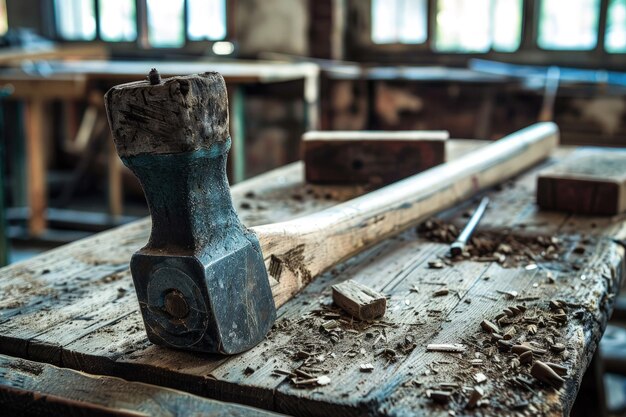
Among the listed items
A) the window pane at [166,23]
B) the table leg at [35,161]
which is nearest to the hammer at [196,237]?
the table leg at [35,161]

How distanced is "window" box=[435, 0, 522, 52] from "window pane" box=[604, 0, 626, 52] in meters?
0.69

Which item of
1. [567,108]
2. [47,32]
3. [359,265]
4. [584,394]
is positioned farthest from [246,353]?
[47,32]

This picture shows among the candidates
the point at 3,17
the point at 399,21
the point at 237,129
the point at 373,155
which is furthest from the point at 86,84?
the point at 3,17

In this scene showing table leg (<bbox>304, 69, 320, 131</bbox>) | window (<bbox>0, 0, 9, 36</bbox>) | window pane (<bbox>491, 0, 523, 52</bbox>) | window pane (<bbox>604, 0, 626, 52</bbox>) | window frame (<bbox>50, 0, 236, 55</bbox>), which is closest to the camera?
table leg (<bbox>304, 69, 320, 131</bbox>)

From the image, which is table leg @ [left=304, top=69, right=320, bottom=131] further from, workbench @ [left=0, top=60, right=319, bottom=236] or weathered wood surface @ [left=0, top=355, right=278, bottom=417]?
weathered wood surface @ [left=0, top=355, right=278, bottom=417]

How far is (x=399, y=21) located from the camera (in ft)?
21.0

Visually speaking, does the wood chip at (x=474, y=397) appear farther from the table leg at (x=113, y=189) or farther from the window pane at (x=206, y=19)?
the window pane at (x=206, y=19)

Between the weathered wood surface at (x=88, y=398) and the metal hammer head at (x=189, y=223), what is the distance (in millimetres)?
114

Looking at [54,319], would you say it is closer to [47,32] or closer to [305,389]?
[305,389]

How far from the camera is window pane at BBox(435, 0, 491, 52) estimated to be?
611 centimetres

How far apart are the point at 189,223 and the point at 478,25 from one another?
220 inches

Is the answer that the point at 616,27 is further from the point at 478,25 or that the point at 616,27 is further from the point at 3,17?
the point at 3,17

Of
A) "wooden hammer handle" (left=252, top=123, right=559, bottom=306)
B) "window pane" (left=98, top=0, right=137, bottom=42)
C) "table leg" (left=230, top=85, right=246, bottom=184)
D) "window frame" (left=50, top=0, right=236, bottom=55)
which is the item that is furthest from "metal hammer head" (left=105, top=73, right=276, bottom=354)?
"window pane" (left=98, top=0, right=137, bottom=42)

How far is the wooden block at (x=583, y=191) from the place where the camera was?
193cm
